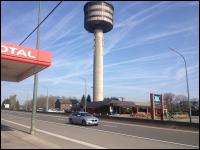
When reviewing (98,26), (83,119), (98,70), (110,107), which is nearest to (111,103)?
(110,107)

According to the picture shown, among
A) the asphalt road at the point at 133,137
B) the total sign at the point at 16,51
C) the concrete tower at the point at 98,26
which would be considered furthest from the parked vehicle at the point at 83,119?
the concrete tower at the point at 98,26

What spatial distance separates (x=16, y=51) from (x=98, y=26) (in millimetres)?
85930

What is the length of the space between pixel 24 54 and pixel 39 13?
482 cm

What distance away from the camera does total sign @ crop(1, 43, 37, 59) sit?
55.5 ft

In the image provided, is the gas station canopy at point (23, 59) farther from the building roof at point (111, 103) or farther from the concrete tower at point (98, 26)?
the concrete tower at point (98, 26)

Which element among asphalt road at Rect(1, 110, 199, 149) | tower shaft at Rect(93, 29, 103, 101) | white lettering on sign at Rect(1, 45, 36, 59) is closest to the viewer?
asphalt road at Rect(1, 110, 199, 149)

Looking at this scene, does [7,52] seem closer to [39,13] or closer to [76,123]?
[39,13]

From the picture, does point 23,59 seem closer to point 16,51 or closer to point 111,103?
point 16,51

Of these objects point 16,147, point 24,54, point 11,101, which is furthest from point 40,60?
point 11,101

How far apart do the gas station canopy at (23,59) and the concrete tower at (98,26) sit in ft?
249

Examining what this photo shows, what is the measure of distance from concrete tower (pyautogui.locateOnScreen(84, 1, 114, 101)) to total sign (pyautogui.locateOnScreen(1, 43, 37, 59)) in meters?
78.4

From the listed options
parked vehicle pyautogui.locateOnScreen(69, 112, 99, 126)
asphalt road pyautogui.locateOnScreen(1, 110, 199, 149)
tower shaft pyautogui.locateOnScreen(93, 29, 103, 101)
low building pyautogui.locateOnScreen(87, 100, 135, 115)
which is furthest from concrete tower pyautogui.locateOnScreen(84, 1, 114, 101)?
asphalt road pyautogui.locateOnScreen(1, 110, 199, 149)

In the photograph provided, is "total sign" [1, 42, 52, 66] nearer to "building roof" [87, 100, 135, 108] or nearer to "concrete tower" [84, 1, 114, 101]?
"building roof" [87, 100, 135, 108]

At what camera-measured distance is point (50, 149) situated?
13.4 metres
